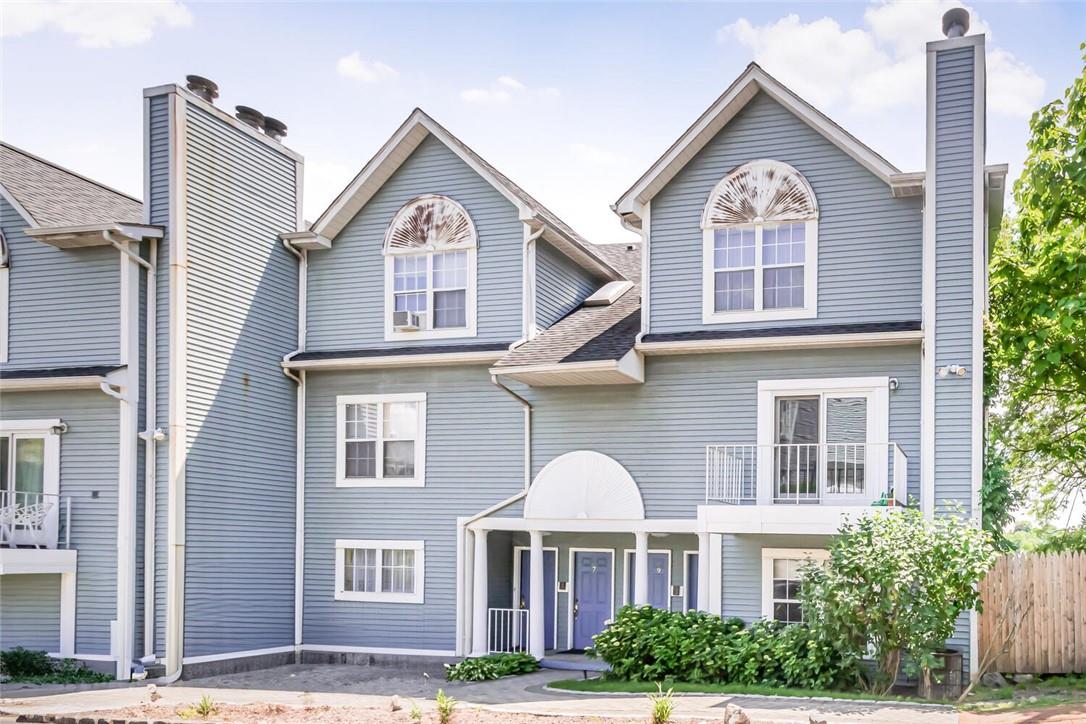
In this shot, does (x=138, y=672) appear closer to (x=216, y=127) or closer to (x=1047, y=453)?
(x=216, y=127)

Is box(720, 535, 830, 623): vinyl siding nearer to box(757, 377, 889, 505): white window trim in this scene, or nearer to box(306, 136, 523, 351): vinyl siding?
box(757, 377, 889, 505): white window trim

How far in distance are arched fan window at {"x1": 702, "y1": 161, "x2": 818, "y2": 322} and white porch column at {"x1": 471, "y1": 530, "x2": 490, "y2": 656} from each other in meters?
5.85

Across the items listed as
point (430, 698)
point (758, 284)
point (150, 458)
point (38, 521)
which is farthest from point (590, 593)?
point (38, 521)

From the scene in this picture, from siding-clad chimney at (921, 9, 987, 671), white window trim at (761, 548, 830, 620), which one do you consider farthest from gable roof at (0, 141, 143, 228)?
siding-clad chimney at (921, 9, 987, 671)

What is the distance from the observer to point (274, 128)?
23781 mm

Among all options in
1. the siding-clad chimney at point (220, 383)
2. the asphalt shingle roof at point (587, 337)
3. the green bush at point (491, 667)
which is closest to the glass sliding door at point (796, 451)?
the asphalt shingle roof at point (587, 337)

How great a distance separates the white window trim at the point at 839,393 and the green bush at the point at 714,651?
2289mm

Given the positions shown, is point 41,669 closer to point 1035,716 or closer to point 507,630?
point 507,630

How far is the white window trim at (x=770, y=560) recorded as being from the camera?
757 inches

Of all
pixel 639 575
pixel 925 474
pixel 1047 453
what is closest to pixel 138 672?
pixel 639 575

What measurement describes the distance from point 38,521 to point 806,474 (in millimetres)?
13283

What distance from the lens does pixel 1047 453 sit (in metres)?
27.0

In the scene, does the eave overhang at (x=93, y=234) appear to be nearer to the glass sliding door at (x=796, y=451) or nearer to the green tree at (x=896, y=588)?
the glass sliding door at (x=796, y=451)

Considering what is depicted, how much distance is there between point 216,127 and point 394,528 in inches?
323
